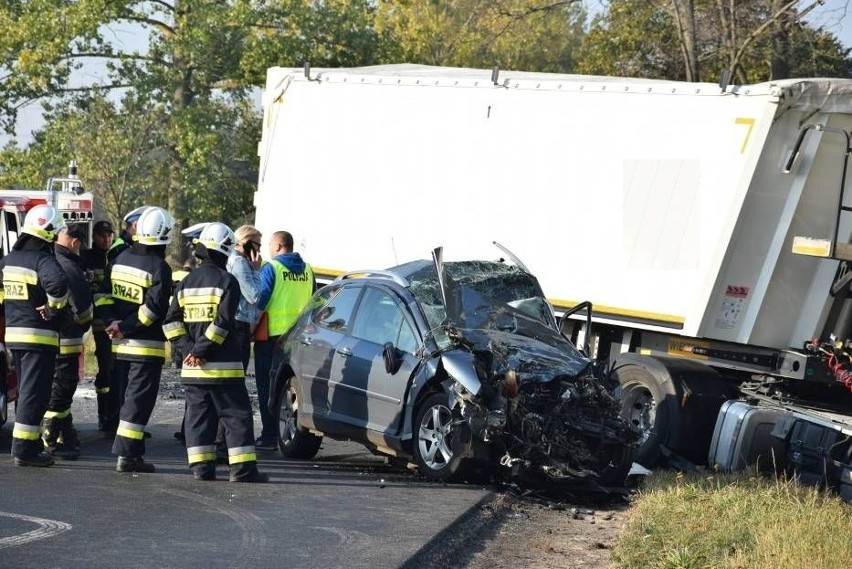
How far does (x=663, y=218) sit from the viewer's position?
12562mm

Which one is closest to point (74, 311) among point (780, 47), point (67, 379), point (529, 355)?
point (67, 379)

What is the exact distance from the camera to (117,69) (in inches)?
1215

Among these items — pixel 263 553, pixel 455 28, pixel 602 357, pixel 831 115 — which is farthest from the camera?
pixel 455 28

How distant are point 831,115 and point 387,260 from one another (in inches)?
214

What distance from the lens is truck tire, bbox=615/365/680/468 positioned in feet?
39.0

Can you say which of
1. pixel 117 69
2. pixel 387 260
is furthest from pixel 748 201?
pixel 117 69

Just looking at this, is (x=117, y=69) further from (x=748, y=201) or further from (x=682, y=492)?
(x=682, y=492)

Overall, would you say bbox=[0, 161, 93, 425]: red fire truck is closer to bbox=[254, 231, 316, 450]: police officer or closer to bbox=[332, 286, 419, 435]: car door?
bbox=[254, 231, 316, 450]: police officer

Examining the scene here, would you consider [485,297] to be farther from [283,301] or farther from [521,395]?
[283,301]

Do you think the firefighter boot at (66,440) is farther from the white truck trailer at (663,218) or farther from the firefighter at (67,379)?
the white truck trailer at (663,218)

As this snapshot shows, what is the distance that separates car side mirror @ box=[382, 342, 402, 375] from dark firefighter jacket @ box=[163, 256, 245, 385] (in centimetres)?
112

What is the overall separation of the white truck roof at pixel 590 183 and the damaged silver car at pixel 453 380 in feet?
6.29

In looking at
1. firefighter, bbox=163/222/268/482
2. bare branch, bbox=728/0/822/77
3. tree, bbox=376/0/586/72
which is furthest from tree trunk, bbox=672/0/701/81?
firefighter, bbox=163/222/268/482

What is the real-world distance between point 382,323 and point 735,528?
3576 mm
